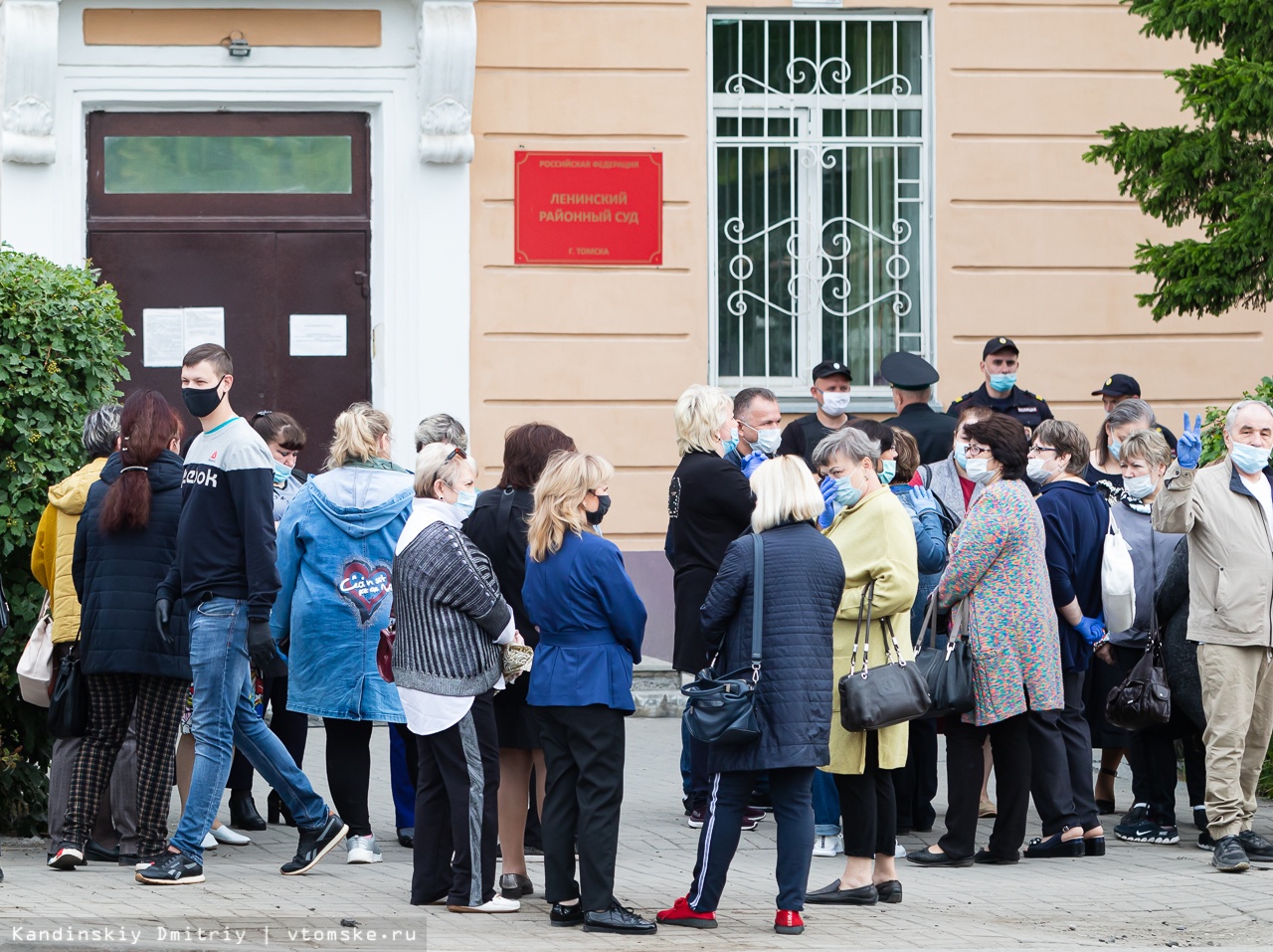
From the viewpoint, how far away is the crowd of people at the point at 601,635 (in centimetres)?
644

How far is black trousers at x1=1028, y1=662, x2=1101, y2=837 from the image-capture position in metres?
7.73

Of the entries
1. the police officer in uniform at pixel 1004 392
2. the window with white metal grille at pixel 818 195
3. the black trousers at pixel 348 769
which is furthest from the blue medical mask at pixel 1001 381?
the black trousers at pixel 348 769

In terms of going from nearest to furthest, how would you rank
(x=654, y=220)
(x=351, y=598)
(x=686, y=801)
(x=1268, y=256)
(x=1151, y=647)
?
(x=351, y=598) → (x=1151, y=647) → (x=686, y=801) → (x=1268, y=256) → (x=654, y=220)

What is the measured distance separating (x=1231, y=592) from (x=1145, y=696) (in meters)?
0.65

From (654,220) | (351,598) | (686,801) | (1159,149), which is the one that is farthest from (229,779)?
(1159,149)

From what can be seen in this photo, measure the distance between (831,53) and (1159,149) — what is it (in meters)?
2.93

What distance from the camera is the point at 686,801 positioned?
8602mm

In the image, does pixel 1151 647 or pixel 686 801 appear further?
pixel 686 801

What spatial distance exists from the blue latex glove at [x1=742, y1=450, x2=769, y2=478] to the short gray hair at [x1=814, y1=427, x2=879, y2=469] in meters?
1.47

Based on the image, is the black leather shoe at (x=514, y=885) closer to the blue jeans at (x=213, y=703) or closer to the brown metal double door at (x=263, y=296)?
the blue jeans at (x=213, y=703)

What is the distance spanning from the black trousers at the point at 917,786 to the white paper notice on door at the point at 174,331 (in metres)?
5.45

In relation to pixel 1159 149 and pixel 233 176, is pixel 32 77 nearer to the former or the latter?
pixel 233 176

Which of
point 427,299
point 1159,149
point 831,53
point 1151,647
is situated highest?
point 831,53

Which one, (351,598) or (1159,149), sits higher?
(1159,149)
